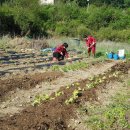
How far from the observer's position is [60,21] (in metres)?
41.4

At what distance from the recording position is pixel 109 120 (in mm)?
7438

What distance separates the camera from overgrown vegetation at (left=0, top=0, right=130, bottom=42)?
100 feet

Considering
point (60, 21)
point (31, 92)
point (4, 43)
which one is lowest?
point (60, 21)

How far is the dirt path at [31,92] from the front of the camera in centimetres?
791

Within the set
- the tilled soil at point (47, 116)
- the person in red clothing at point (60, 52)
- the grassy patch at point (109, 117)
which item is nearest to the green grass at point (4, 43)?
the person in red clothing at point (60, 52)

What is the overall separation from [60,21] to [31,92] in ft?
106

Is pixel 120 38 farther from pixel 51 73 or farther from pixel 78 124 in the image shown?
pixel 78 124

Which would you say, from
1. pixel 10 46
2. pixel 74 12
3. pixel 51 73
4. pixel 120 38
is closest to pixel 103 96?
pixel 51 73

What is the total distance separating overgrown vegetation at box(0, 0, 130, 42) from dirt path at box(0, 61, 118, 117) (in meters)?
17.1

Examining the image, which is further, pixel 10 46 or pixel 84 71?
pixel 10 46

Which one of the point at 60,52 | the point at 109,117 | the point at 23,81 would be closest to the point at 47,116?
the point at 109,117

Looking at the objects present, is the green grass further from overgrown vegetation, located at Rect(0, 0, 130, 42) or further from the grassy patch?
the grassy patch

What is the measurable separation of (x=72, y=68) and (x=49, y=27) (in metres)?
24.6

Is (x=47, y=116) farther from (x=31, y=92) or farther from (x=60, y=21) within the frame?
(x=60, y=21)
